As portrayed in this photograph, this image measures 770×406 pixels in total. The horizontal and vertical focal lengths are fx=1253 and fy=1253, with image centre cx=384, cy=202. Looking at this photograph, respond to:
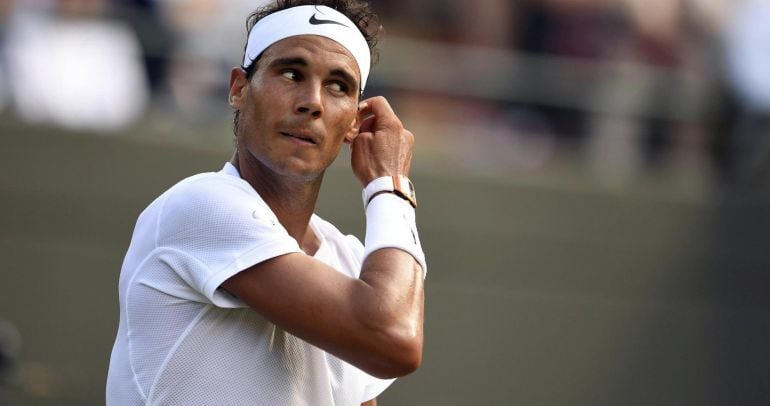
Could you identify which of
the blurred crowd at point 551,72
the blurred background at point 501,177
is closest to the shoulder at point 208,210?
the blurred background at point 501,177

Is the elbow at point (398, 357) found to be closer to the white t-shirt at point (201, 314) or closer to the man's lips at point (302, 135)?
the white t-shirt at point (201, 314)

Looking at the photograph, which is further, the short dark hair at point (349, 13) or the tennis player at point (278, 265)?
the short dark hair at point (349, 13)

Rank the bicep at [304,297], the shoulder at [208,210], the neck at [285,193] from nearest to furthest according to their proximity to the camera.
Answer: the bicep at [304,297] → the shoulder at [208,210] → the neck at [285,193]

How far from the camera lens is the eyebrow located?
3.00m

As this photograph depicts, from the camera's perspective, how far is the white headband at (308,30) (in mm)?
3078

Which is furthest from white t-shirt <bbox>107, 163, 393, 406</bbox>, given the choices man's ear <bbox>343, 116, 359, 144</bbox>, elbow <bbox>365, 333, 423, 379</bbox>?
man's ear <bbox>343, 116, 359, 144</bbox>

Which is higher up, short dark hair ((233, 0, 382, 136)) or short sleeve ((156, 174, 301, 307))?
short dark hair ((233, 0, 382, 136))

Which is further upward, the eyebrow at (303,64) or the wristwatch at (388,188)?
the eyebrow at (303,64)

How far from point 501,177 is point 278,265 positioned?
234 inches

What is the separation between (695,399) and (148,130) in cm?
409

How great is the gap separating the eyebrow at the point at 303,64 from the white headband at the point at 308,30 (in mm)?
70

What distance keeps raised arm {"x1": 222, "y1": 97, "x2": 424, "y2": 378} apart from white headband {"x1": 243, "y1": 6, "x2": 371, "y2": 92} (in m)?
0.61

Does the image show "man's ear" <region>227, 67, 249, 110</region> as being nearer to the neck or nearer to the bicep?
the neck

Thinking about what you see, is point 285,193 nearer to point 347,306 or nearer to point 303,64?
point 303,64
